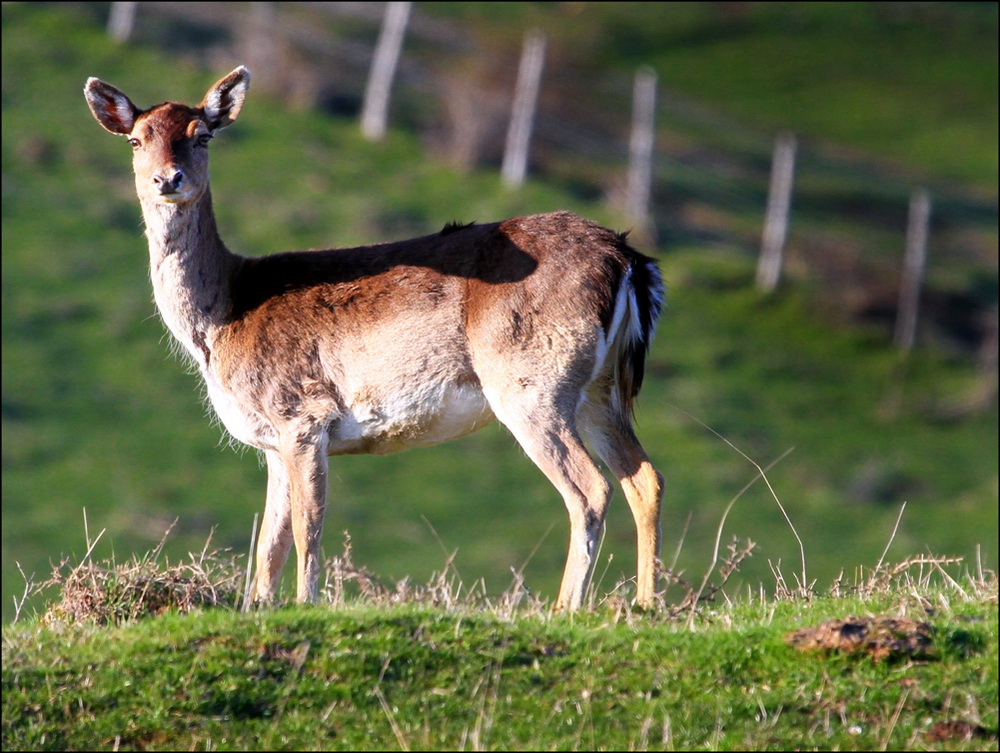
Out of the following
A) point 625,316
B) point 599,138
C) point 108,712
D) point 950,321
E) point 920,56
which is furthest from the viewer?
point 920,56

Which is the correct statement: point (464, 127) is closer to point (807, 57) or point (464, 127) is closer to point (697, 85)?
point (697, 85)

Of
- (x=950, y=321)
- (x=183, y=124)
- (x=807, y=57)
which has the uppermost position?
(x=807, y=57)

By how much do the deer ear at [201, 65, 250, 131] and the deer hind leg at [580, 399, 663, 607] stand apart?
2933 millimetres

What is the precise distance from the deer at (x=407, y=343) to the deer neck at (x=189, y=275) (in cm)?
1

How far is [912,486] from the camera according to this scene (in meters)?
29.0

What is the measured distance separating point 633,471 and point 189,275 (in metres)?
2.99

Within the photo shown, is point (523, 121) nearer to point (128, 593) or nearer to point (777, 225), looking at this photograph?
point (777, 225)

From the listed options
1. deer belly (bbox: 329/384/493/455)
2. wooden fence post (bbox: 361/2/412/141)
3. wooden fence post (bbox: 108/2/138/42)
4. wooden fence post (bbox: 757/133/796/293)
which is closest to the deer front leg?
deer belly (bbox: 329/384/493/455)

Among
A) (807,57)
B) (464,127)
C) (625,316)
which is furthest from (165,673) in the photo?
(807,57)

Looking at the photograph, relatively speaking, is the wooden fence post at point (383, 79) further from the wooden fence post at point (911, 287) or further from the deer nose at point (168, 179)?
the deer nose at point (168, 179)

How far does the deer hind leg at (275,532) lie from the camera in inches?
349

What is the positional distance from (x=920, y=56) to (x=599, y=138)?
116 feet

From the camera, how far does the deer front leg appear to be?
8.63 m

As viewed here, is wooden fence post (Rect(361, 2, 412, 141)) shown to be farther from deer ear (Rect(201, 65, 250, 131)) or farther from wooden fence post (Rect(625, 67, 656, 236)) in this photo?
deer ear (Rect(201, 65, 250, 131))
